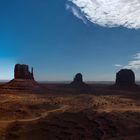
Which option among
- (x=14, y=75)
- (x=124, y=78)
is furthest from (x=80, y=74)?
(x=14, y=75)

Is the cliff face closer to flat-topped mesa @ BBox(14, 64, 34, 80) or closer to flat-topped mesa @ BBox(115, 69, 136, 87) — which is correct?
flat-topped mesa @ BBox(115, 69, 136, 87)

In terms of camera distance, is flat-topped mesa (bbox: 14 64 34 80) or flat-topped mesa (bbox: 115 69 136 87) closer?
flat-topped mesa (bbox: 14 64 34 80)

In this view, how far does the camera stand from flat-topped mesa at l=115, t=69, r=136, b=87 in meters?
101

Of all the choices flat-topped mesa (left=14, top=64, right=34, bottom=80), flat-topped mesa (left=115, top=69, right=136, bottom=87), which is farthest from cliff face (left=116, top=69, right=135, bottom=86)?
flat-topped mesa (left=14, top=64, right=34, bottom=80)

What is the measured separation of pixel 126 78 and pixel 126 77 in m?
0.49

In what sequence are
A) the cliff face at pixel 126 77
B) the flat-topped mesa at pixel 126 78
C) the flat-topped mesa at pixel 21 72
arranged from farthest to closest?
the cliff face at pixel 126 77 < the flat-topped mesa at pixel 126 78 < the flat-topped mesa at pixel 21 72

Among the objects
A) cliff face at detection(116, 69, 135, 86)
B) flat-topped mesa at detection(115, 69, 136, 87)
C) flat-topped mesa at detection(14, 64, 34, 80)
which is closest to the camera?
flat-topped mesa at detection(14, 64, 34, 80)

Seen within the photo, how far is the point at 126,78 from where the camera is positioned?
101938 millimetres

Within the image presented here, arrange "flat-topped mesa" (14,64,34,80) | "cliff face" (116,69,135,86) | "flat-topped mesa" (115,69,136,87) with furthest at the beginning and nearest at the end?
"cliff face" (116,69,135,86) → "flat-topped mesa" (115,69,136,87) → "flat-topped mesa" (14,64,34,80)

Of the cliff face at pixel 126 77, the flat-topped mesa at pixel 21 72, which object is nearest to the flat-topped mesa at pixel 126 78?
the cliff face at pixel 126 77

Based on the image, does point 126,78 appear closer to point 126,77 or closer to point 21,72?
point 126,77

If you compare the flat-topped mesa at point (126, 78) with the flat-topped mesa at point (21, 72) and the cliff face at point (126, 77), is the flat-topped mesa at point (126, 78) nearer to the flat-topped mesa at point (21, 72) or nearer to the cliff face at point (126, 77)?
the cliff face at point (126, 77)

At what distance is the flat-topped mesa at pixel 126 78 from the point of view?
101006mm

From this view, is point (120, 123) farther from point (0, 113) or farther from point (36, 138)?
point (0, 113)
